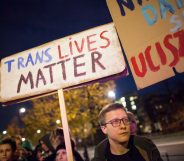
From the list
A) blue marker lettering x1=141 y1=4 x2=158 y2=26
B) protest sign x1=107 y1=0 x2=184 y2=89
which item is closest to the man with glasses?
protest sign x1=107 y1=0 x2=184 y2=89

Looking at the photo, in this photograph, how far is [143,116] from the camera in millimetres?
86688

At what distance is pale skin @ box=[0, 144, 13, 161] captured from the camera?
4.63 m

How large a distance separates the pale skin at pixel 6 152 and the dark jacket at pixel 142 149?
1.88 m

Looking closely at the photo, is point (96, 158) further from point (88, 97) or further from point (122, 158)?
point (88, 97)

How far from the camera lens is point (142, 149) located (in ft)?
10.8

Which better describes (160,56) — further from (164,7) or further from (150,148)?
(150,148)

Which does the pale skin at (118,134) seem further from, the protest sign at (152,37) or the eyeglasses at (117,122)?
the protest sign at (152,37)

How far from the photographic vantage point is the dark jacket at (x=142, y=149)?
3.22m

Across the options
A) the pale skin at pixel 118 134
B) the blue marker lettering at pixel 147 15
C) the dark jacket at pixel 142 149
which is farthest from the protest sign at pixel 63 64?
the dark jacket at pixel 142 149

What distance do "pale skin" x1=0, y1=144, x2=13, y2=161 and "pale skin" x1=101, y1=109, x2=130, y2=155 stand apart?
2064 millimetres

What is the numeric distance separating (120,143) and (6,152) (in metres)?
2.27

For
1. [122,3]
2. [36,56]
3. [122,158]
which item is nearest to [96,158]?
[122,158]

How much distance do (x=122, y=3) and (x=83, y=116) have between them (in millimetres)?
17223

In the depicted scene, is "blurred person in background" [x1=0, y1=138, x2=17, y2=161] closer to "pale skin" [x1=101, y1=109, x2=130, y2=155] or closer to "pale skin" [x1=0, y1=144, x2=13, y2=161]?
"pale skin" [x1=0, y1=144, x2=13, y2=161]
